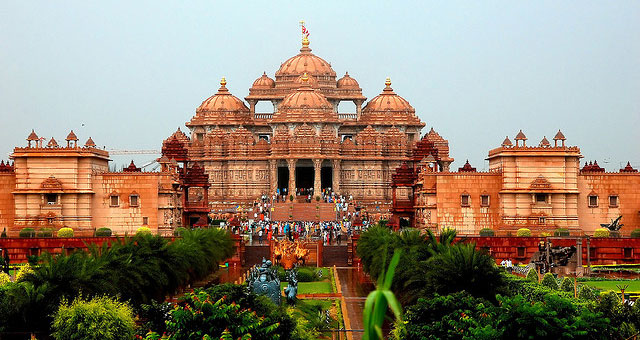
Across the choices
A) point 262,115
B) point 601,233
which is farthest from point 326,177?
point 601,233

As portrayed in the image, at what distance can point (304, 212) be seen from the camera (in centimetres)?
7969

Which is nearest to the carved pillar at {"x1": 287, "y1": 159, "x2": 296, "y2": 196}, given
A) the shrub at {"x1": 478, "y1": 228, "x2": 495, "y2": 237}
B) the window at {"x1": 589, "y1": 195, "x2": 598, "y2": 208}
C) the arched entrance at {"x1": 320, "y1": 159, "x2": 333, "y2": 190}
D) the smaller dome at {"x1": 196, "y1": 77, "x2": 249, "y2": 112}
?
the arched entrance at {"x1": 320, "y1": 159, "x2": 333, "y2": 190}

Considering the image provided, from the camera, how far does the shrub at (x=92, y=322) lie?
27078mm

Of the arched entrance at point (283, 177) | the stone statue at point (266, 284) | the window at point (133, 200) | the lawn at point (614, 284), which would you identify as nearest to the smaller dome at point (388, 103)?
the arched entrance at point (283, 177)

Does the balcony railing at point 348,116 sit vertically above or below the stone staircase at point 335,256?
above

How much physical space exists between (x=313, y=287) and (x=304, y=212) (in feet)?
114

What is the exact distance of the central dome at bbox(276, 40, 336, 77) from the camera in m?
103

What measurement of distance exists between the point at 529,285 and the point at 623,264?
760 inches

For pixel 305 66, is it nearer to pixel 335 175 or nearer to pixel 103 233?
pixel 335 175

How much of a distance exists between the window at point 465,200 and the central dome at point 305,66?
45.6m

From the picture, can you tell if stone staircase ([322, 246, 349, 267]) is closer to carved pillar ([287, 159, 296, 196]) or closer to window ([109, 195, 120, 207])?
window ([109, 195, 120, 207])

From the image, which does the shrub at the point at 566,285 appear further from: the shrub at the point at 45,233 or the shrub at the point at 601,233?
the shrub at the point at 45,233

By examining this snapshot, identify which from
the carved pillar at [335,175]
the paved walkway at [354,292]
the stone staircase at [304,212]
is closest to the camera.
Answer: the paved walkway at [354,292]

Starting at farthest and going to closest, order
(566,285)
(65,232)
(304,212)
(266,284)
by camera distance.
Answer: (304,212), (65,232), (566,285), (266,284)
